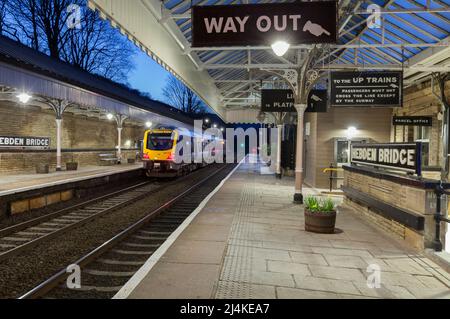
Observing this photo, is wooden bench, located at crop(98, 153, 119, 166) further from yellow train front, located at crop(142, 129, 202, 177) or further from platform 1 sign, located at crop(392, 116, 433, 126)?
platform 1 sign, located at crop(392, 116, 433, 126)

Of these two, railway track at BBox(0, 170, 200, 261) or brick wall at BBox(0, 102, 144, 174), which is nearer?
railway track at BBox(0, 170, 200, 261)

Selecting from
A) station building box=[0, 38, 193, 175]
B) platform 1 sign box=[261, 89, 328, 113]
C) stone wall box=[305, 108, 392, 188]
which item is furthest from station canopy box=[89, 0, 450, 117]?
station building box=[0, 38, 193, 175]

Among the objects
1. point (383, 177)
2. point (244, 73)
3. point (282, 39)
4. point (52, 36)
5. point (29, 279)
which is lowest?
point (29, 279)

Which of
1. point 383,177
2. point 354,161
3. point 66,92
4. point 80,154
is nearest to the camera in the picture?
point 383,177

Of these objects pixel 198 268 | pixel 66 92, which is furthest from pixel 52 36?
pixel 198 268

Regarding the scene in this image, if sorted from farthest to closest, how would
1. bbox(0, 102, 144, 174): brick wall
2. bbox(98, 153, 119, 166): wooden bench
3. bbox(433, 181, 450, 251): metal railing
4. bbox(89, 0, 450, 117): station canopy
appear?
bbox(98, 153, 119, 166): wooden bench → bbox(0, 102, 144, 174): brick wall → bbox(89, 0, 450, 117): station canopy → bbox(433, 181, 450, 251): metal railing

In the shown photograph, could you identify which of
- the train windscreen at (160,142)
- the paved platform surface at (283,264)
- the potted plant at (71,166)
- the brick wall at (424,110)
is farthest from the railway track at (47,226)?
the brick wall at (424,110)

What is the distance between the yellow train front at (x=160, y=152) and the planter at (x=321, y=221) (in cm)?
1351

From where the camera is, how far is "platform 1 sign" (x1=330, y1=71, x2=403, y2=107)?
36.8ft

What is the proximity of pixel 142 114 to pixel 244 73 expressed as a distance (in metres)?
8.29

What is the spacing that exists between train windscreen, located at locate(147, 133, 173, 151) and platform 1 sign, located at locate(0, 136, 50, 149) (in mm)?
5447

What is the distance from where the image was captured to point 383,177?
8.23 meters
